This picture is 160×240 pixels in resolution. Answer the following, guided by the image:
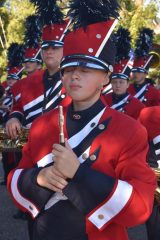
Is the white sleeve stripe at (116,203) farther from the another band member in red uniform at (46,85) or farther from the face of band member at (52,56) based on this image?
the face of band member at (52,56)

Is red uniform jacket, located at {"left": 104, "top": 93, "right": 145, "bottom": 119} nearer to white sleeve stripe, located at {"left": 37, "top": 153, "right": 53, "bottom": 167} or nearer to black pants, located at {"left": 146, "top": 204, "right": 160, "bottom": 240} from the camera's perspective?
black pants, located at {"left": 146, "top": 204, "right": 160, "bottom": 240}

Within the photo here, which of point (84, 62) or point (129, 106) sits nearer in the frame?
point (84, 62)

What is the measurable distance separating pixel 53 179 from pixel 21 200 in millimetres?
324

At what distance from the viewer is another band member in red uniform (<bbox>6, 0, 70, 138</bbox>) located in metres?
3.75

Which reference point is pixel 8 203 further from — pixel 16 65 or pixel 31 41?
pixel 16 65

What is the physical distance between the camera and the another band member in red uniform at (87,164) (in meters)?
1.83

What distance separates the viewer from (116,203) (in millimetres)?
1838

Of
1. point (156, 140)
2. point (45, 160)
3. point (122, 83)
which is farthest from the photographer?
point (122, 83)

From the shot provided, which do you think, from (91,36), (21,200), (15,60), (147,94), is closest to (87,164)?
(21,200)

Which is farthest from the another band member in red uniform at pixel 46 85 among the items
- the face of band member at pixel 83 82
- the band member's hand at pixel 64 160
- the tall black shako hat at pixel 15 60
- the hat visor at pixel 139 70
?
the tall black shako hat at pixel 15 60

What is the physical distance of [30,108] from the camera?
4074 millimetres

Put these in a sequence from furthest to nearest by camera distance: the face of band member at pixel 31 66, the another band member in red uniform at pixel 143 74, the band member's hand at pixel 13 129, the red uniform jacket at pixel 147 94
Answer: the another band member in red uniform at pixel 143 74, the red uniform jacket at pixel 147 94, the face of band member at pixel 31 66, the band member's hand at pixel 13 129

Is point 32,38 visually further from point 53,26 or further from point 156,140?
point 156,140

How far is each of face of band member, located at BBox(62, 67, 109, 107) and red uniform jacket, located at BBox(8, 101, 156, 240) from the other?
11 centimetres
